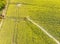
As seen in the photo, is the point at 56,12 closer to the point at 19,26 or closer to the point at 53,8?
the point at 53,8

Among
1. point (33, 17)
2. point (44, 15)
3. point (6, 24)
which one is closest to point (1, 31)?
point (6, 24)

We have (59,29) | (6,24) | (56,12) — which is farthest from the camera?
(56,12)

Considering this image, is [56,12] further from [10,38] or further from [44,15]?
[10,38]

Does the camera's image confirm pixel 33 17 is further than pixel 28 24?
Yes

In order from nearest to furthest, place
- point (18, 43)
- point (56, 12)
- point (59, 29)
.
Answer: point (18, 43), point (59, 29), point (56, 12)

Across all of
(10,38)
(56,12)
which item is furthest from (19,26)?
(56,12)

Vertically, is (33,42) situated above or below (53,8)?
below
